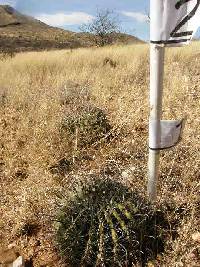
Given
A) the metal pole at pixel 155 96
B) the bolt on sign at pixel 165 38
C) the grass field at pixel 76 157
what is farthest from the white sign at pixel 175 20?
the grass field at pixel 76 157

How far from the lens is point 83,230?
118 inches

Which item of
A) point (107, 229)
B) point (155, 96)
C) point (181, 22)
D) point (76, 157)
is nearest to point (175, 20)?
point (181, 22)

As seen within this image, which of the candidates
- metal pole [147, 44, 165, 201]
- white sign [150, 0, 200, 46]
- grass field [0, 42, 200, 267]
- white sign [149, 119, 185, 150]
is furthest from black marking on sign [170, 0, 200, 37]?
grass field [0, 42, 200, 267]

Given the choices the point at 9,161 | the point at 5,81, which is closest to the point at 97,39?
the point at 5,81

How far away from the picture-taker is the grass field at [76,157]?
333cm

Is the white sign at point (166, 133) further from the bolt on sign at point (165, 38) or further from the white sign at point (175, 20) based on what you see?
the white sign at point (175, 20)

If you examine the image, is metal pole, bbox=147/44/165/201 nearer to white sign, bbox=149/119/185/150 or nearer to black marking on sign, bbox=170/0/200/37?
white sign, bbox=149/119/185/150

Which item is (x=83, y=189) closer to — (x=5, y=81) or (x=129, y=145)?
(x=129, y=145)

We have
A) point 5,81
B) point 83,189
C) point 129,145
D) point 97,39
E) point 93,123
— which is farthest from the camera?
point 97,39

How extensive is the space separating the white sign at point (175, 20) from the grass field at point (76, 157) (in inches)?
42.2

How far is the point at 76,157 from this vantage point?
15.3 ft

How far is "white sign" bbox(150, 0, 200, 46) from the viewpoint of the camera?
2463mm

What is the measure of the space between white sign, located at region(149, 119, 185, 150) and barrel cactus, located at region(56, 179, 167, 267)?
0.43 m

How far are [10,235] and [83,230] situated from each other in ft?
2.80
